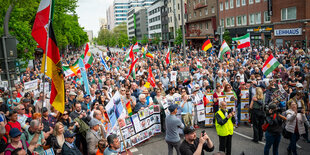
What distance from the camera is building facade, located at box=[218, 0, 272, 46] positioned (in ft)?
121

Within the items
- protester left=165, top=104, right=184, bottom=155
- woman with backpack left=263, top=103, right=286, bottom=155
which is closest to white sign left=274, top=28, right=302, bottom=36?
woman with backpack left=263, top=103, right=286, bottom=155

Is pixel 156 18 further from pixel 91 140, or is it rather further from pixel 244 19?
pixel 91 140

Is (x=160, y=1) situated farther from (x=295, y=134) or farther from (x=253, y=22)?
(x=295, y=134)

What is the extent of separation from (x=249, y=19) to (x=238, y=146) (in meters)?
35.3

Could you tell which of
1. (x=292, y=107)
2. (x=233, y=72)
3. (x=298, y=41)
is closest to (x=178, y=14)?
(x=298, y=41)

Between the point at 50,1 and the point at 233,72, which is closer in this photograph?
the point at 50,1

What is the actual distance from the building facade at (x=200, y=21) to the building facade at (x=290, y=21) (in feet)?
56.0

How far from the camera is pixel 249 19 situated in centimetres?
4003

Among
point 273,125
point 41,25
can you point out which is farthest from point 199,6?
point 41,25

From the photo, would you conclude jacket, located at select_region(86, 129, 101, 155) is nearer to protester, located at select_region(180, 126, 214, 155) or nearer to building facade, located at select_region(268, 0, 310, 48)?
protester, located at select_region(180, 126, 214, 155)

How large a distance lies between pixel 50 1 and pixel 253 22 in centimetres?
3816

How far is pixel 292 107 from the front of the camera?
7.23 metres

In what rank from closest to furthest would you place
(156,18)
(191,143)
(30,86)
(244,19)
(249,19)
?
(191,143), (30,86), (249,19), (244,19), (156,18)

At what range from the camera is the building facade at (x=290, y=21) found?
29328mm
